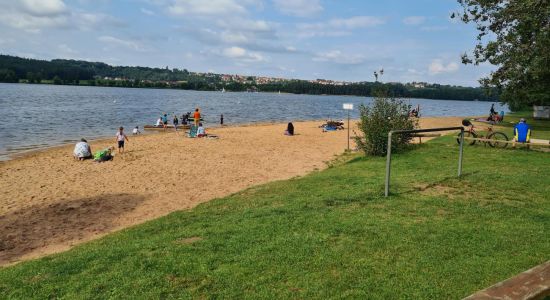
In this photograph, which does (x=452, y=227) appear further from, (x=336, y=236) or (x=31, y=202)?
(x=31, y=202)

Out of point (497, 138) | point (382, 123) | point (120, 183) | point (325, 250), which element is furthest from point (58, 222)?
point (497, 138)

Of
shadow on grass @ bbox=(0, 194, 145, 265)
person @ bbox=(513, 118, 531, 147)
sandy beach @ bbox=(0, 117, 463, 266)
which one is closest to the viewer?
shadow on grass @ bbox=(0, 194, 145, 265)

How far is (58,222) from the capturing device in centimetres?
1002

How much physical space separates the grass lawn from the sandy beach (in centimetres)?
231

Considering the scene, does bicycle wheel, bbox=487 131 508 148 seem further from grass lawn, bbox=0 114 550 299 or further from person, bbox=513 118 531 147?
grass lawn, bbox=0 114 550 299

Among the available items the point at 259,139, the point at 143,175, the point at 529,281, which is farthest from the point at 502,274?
the point at 259,139

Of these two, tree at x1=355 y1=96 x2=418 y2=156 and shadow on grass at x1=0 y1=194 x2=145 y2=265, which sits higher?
tree at x1=355 y1=96 x2=418 y2=156

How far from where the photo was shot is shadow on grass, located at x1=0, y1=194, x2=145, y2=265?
8.56 meters

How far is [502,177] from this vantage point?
31.6ft

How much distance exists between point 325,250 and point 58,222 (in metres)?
7.46

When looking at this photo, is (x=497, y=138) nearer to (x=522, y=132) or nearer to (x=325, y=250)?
(x=522, y=132)

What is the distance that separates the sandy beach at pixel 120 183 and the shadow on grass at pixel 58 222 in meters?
0.02

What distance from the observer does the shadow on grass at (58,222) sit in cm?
856

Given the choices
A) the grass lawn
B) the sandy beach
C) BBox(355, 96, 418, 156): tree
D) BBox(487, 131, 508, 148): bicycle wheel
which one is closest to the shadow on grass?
the sandy beach
